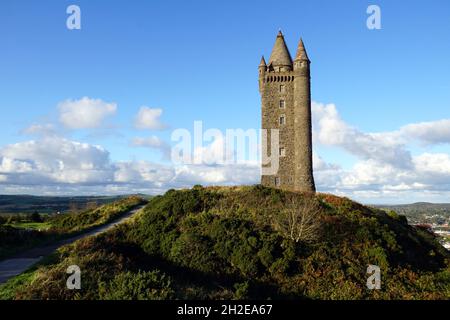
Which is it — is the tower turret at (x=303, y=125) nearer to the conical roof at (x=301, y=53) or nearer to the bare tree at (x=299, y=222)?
the conical roof at (x=301, y=53)

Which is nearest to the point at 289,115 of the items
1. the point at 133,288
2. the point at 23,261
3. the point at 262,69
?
the point at 262,69

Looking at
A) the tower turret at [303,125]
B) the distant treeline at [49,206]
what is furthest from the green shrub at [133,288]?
the distant treeline at [49,206]

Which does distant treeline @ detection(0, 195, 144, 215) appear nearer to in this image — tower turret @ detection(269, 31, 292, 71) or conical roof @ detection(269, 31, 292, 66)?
tower turret @ detection(269, 31, 292, 71)

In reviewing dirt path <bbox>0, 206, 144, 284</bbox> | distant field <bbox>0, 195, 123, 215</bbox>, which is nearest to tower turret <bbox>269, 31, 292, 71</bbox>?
dirt path <bbox>0, 206, 144, 284</bbox>

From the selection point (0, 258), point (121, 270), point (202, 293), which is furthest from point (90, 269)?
point (0, 258)

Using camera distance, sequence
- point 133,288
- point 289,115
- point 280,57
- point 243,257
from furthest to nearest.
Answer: point 280,57 < point 289,115 < point 243,257 < point 133,288

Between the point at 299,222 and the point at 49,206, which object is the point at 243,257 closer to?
the point at 299,222
